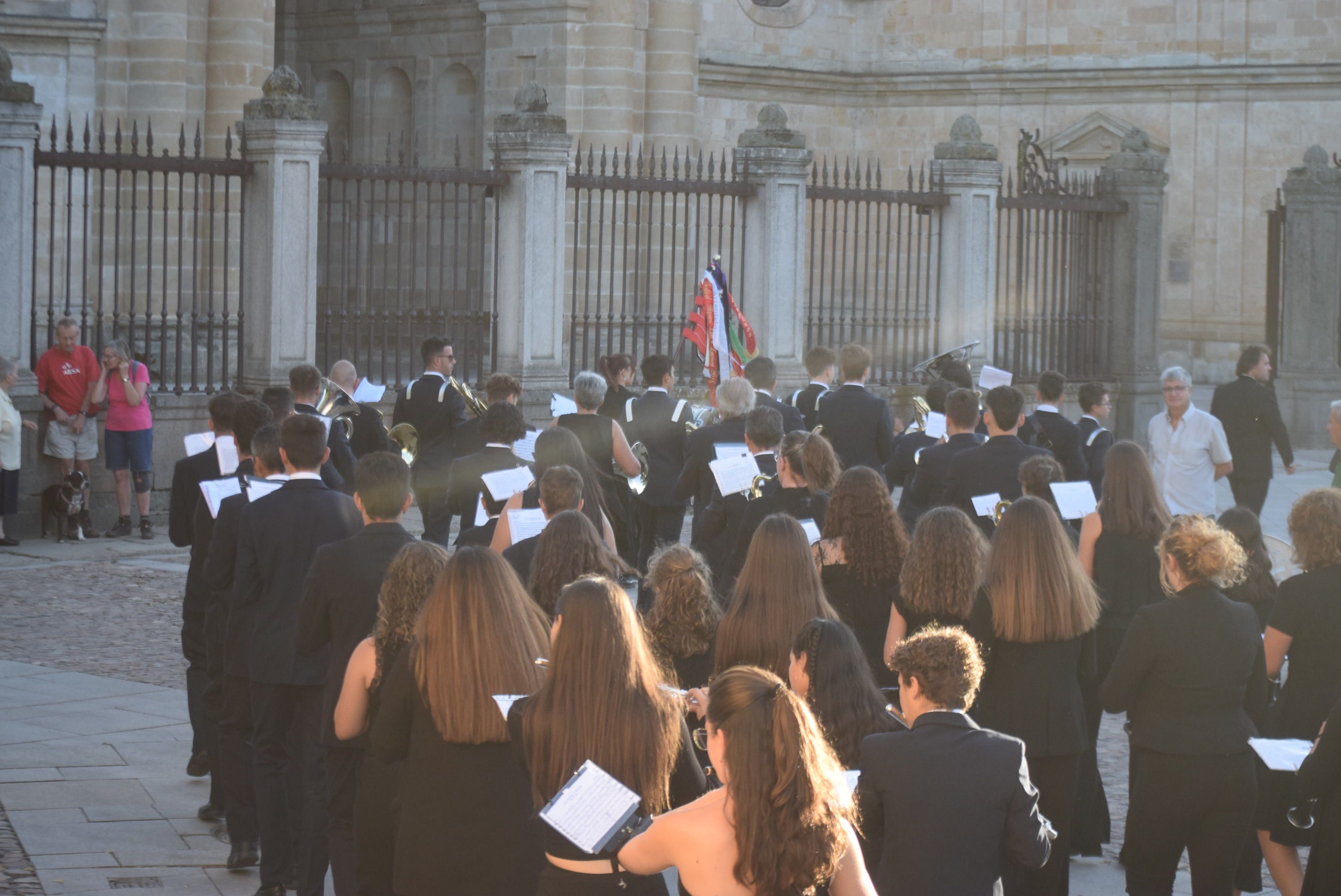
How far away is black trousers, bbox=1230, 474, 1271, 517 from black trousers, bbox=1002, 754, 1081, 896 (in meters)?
8.14

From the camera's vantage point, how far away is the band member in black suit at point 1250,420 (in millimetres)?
13570

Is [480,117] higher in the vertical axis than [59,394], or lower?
higher

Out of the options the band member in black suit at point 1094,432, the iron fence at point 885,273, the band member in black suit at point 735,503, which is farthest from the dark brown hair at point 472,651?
the iron fence at point 885,273

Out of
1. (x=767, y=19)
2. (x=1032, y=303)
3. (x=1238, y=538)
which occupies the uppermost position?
(x=767, y=19)

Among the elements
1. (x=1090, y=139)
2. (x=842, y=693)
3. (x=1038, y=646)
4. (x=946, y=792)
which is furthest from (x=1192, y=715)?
(x=1090, y=139)

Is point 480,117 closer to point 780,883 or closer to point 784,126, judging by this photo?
point 784,126

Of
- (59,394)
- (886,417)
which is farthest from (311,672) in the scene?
(59,394)

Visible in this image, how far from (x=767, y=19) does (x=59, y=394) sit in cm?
1864

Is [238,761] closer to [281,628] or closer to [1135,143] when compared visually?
[281,628]

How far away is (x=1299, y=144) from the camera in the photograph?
28.5 metres

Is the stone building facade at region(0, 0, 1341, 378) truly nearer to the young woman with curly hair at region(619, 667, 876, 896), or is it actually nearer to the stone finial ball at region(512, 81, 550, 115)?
the stone finial ball at region(512, 81, 550, 115)

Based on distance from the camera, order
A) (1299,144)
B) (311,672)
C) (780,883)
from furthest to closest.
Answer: (1299,144), (311,672), (780,883)

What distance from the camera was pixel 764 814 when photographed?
11.9 feet

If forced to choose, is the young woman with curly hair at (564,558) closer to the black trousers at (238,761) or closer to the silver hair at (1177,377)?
the black trousers at (238,761)
